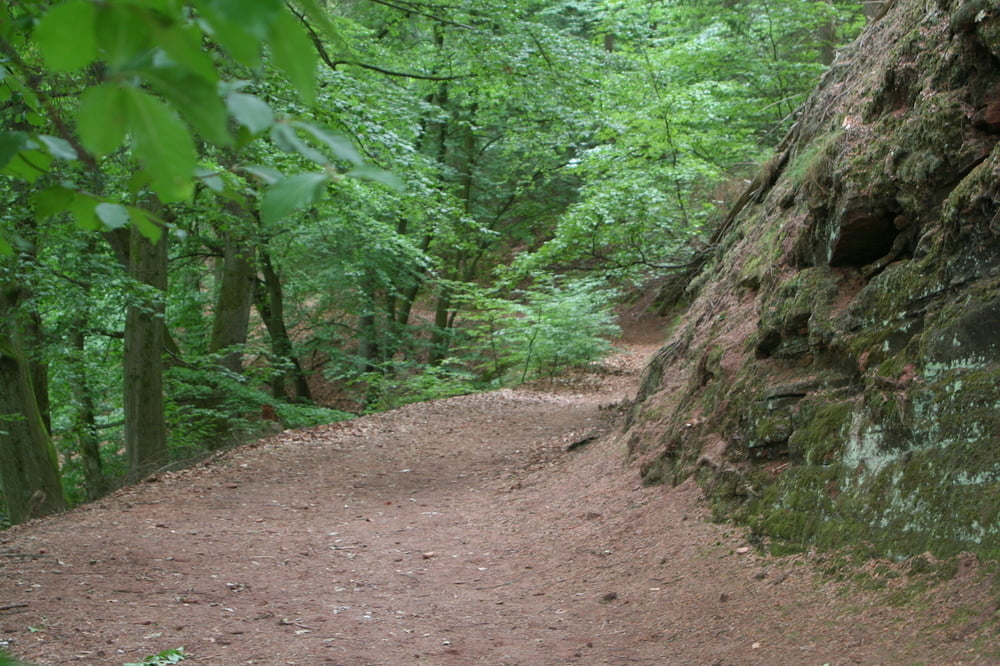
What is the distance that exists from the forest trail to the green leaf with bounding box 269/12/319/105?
131 inches

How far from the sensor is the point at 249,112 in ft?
3.89

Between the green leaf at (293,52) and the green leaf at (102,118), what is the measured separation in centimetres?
24

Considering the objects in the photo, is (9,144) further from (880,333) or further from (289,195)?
(880,333)

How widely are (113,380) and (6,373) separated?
4.65 metres

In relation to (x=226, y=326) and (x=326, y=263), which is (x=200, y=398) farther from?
(x=326, y=263)

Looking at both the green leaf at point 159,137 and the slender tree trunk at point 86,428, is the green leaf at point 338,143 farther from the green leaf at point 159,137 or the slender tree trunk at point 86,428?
the slender tree trunk at point 86,428

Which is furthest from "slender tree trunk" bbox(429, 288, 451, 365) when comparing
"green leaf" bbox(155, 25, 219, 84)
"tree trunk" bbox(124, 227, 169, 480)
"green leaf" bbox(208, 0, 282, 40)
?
"green leaf" bbox(208, 0, 282, 40)

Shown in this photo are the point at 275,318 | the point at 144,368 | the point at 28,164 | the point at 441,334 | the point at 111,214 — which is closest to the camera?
the point at 111,214

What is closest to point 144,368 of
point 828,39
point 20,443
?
point 20,443

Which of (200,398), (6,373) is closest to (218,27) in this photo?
(6,373)

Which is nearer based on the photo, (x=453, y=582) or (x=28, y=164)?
(x=28, y=164)

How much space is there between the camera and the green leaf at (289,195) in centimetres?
119

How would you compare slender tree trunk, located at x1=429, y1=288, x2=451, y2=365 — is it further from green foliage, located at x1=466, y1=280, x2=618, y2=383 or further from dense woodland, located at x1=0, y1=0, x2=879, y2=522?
green foliage, located at x1=466, y1=280, x2=618, y2=383

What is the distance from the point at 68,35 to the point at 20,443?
1015cm
